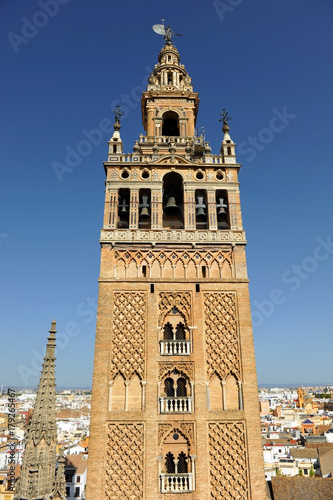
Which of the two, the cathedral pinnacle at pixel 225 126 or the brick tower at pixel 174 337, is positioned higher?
the cathedral pinnacle at pixel 225 126

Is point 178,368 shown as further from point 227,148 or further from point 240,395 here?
point 227,148

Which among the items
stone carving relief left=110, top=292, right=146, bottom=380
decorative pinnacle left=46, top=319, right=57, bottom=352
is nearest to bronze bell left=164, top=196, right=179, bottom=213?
stone carving relief left=110, top=292, right=146, bottom=380

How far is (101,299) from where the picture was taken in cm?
1606

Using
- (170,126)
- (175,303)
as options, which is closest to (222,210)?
(175,303)

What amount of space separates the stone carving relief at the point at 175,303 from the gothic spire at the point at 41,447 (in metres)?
4.90

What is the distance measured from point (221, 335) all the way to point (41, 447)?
7.79 meters

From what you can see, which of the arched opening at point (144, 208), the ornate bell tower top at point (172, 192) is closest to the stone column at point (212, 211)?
the ornate bell tower top at point (172, 192)

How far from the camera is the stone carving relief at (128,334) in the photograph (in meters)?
15.1

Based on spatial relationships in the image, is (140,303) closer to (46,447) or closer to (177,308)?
(177,308)

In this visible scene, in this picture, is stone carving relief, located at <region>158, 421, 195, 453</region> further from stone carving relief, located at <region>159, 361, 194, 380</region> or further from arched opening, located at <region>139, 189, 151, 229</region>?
arched opening, located at <region>139, 189, 151, 229</region>

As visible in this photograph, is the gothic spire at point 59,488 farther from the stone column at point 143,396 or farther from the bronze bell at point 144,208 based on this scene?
the bronze bell at point 144,208

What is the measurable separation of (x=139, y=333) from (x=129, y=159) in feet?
28.1

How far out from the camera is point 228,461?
14141 millimetres

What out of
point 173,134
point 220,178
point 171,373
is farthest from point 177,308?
point 173,134
